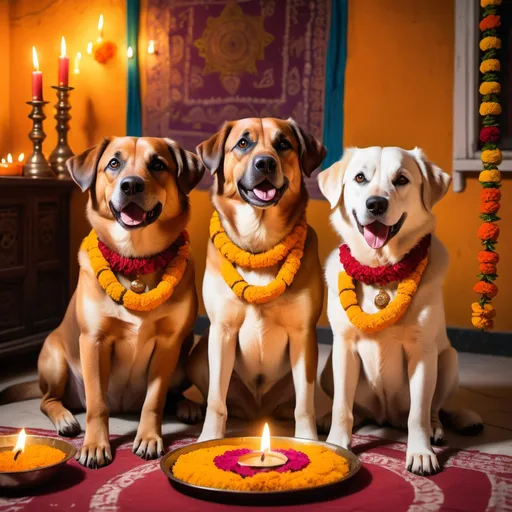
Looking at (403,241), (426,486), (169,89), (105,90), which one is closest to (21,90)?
(105,90)

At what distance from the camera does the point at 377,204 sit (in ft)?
8.27

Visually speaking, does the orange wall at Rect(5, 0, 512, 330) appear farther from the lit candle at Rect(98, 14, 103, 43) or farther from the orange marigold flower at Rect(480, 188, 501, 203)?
the lit candle at Rect(98, 14, 103, 43)

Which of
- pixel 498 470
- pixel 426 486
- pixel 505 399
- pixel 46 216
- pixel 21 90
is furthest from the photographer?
pixel 21 90

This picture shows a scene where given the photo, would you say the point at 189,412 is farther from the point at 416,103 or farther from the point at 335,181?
the point at 416,103

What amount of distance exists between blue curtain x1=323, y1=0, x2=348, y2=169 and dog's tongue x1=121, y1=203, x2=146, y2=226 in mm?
2270

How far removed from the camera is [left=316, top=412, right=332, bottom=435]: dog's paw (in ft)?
9.93

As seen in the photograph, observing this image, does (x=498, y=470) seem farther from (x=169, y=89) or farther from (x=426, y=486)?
(x=169, y=89)

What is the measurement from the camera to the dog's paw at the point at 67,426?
299 centimetres

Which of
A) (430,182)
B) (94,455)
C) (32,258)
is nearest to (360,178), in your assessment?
(430,182)

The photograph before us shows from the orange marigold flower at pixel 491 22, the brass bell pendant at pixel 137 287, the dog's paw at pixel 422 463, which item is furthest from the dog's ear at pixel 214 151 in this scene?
the orange marigold flower at pixel 491 22

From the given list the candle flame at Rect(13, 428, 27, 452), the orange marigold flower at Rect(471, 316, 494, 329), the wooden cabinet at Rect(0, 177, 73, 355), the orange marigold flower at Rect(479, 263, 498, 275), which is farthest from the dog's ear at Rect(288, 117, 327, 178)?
the wooden cabinet at Rect(0, 177, 73, 355)

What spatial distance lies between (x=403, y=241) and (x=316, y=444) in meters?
0.77

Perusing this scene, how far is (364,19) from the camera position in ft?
15.6

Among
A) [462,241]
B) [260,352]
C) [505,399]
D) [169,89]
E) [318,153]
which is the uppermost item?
[169,89]
